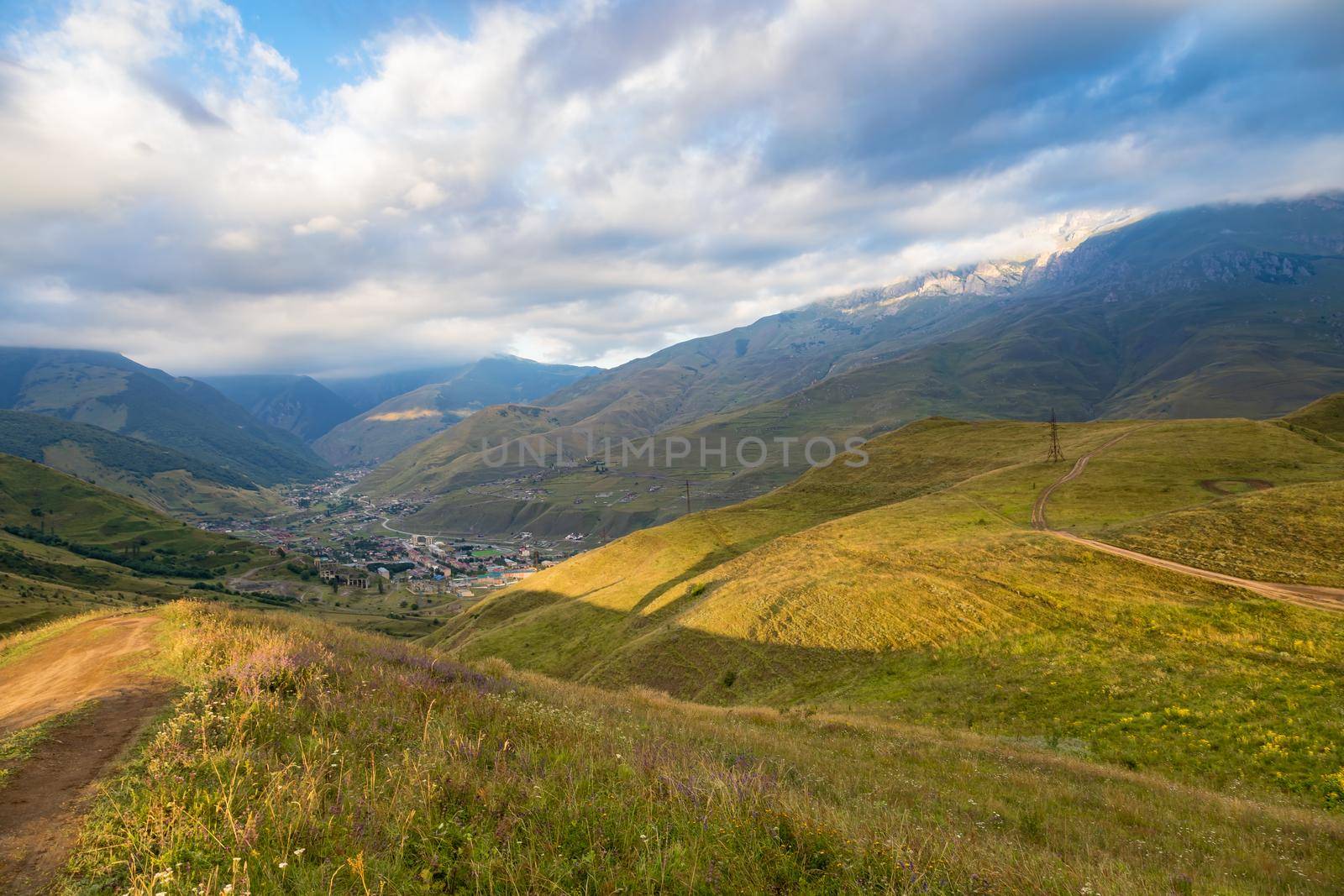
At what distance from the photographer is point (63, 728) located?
9.16 metres

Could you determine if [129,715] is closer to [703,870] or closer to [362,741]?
[362,741]

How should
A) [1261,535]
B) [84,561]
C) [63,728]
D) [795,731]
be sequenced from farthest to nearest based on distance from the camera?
[84,561] → [1261,535] → [795,731] → [63,728]

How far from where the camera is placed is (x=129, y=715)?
9688 millimetres

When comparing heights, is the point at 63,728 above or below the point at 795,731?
above

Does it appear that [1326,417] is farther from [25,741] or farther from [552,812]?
[25,741]

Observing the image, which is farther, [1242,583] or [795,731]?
[1242,583]

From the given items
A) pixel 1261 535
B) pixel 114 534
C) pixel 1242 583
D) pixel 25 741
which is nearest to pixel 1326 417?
pixel 1261 535

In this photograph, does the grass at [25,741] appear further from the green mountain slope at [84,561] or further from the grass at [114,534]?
the grass at [114,534]

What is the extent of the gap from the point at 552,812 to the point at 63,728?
379 inches

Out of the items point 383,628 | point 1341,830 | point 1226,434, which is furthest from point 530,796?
point 383,628

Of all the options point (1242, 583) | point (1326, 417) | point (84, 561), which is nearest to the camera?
point (1242, 583)

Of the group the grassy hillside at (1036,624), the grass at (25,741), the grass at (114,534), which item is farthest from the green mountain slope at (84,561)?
the grass at (25,741)

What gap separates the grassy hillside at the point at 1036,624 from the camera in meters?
18.7

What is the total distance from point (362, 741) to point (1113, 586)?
36.0 m
